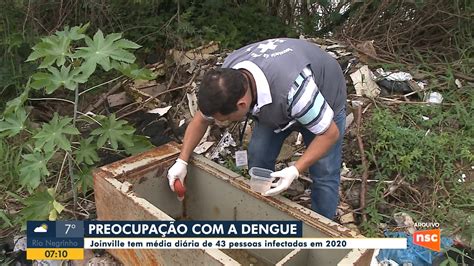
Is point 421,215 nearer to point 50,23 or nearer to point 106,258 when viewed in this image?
point 106,258

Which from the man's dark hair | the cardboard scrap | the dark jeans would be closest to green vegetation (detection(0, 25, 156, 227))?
the man's dark hair

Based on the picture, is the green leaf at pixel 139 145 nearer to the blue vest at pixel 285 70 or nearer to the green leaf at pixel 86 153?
the green leaf at pixel 86 153

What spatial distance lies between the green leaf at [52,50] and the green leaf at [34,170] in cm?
50

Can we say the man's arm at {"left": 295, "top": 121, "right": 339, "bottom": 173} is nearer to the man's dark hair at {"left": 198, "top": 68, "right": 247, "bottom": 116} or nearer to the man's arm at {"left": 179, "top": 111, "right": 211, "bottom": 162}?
the man's dark hair at {"left": 198, "top": 68, "right": 247, "bottom": 116}

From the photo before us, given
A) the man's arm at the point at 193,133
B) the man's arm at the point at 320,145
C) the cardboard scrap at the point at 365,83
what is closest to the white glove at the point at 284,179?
the man's arm at the point at 320,145

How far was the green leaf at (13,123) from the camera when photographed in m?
2.56

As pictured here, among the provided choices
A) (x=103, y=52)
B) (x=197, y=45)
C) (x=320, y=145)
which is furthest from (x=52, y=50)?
(x=197, y=45)

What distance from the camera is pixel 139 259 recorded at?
2.47 meters

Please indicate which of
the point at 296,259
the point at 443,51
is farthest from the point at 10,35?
the point at 443,51

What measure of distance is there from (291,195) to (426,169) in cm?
101

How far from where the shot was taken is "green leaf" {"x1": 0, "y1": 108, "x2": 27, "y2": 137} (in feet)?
8.39

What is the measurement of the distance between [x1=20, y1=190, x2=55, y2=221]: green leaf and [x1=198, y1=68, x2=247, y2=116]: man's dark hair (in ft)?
3.81

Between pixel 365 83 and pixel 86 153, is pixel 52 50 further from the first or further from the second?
pixel 365 83

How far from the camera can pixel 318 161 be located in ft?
8.63
